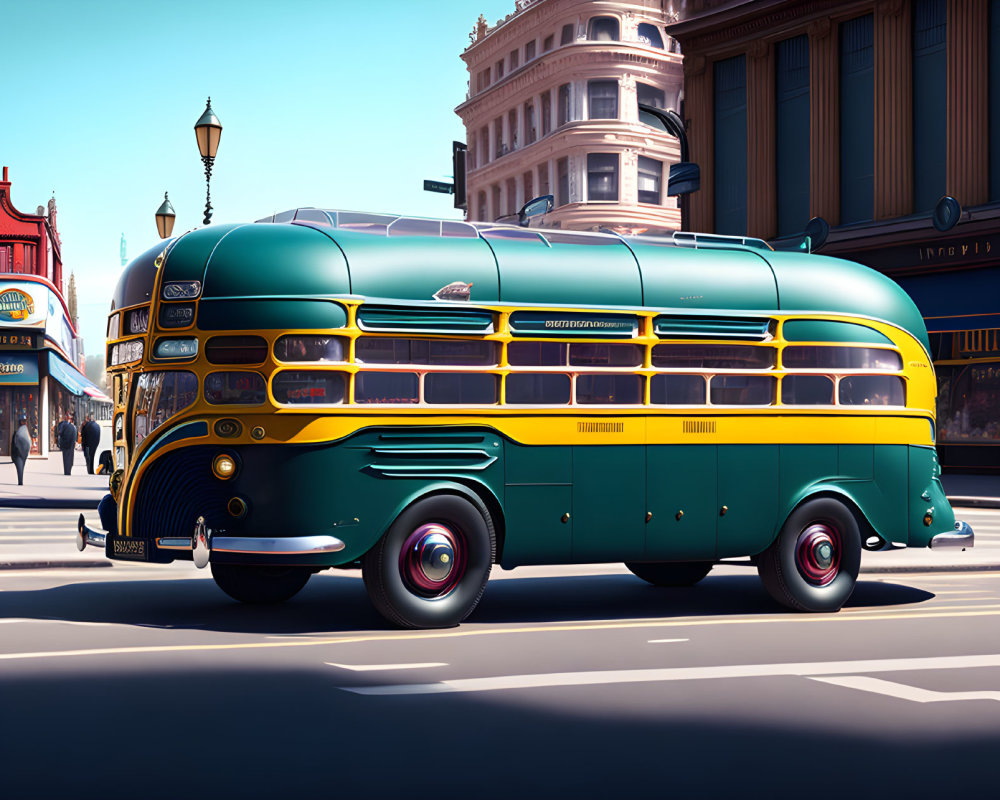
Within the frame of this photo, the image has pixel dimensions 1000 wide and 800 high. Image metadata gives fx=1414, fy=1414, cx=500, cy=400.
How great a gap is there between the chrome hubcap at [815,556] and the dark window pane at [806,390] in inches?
41.2

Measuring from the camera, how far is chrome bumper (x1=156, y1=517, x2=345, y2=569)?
973 centimetres

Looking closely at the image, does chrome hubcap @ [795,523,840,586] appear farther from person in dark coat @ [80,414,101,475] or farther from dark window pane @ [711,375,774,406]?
person in dark coat @ [80,414,101,475]

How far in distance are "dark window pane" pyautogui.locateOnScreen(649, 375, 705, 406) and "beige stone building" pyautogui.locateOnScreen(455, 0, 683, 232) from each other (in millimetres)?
46905

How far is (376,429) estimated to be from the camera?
1015 centimetres

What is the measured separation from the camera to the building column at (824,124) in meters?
32.6

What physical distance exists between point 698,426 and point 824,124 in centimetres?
2320

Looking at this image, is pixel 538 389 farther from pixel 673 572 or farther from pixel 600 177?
pixel 600 177

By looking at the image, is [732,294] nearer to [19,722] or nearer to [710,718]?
[710,718]

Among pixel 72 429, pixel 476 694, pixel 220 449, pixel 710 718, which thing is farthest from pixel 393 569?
pixel 72 429

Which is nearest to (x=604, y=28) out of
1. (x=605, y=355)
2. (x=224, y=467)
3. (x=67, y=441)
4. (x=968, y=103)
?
(x=968, y=103)

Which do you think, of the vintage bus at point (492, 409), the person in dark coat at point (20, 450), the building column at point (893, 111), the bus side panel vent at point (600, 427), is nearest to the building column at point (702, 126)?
the building column at point (893, 111)

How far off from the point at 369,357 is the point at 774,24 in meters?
26.8

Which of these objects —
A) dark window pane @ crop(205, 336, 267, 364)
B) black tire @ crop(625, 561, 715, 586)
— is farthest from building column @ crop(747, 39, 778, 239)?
dark window pane @ crop(205, 336, 267, 364)

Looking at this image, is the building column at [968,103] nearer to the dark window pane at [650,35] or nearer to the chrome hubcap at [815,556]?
→ the chrome hubcap at [815,556]
